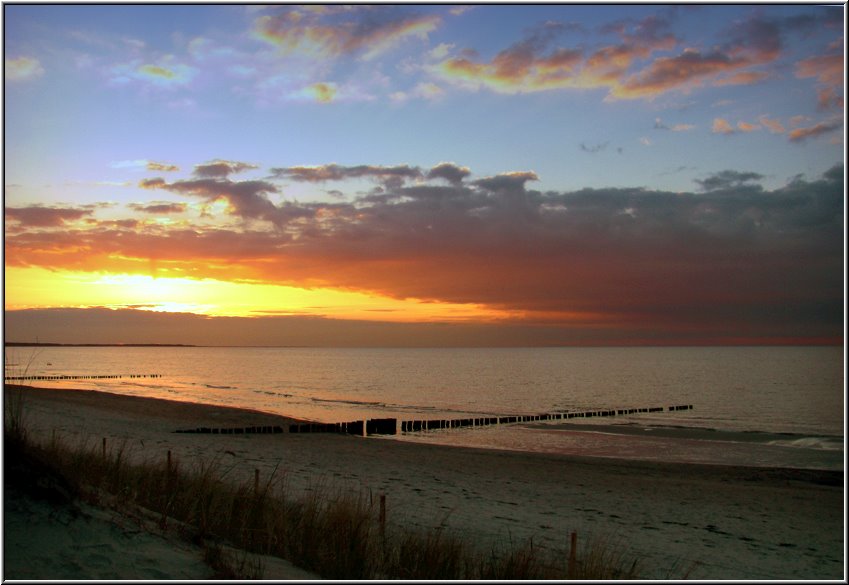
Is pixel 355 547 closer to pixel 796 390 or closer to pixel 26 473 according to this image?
pixel 26 473

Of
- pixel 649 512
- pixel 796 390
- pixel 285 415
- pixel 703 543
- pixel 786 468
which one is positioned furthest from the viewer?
pixel 796 390

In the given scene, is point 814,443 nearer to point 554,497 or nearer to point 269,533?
point 554,497

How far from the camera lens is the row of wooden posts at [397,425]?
119 feet

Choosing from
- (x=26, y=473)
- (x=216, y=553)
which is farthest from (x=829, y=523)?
(x=26, y=473)

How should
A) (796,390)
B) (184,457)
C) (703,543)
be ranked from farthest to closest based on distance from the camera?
(796,390), (184,457), (703,543)

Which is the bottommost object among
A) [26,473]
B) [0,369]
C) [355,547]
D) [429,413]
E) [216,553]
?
[429,413]

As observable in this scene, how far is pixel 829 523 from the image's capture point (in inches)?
726

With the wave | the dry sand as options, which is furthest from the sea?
the dry sand

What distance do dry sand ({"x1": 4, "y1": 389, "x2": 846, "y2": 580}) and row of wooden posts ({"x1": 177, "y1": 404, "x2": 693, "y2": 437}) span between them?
6.76ft

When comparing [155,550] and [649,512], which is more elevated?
[155,550]

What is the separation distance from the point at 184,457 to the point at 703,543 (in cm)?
1774

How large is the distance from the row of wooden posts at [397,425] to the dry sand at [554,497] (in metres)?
2.06

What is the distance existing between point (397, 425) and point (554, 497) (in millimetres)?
26085

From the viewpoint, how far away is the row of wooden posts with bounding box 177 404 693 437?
119 ft
